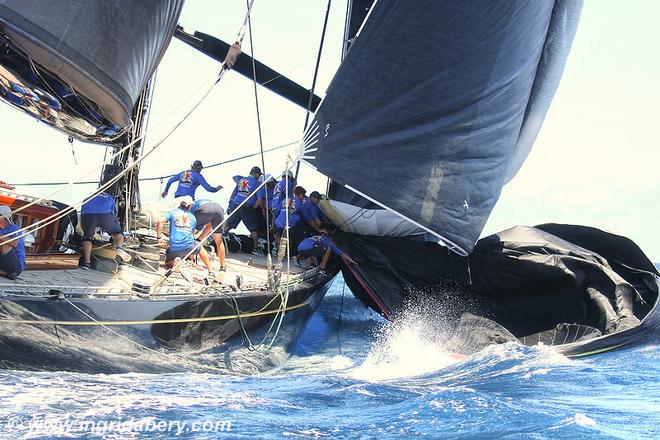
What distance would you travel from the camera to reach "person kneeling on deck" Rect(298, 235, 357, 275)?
451 inches

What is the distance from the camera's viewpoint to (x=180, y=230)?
892 cm

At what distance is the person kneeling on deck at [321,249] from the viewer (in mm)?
11461

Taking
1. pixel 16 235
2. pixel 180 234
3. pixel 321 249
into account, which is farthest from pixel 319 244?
pixel 16 235

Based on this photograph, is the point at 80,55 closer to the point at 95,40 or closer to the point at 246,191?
the point at 95,40

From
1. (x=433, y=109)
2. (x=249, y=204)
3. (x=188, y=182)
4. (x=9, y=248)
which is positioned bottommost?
(x=9, y=248)

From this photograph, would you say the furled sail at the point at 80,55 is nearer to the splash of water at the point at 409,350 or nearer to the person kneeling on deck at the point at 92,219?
the person kneeling on deck at the point at 92,219

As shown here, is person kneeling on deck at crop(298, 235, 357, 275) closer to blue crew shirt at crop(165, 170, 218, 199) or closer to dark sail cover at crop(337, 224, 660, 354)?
dark sail cover at crop(337, 224, 660, 354)

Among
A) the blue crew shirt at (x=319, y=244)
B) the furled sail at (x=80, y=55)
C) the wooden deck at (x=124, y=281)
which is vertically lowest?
the wooden deck at (x=124, y=281)

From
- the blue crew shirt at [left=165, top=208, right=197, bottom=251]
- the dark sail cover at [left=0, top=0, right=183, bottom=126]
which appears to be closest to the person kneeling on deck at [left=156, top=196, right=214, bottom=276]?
the blue crew shirt at [left=165, top=208, right=197, bottom=251]

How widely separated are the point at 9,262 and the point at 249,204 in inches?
238

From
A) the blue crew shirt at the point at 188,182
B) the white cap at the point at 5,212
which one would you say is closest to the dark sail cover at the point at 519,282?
the blue crew shirt at the point at 188,182

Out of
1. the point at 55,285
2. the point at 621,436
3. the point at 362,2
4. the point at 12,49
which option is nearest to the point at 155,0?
the point at 12,49

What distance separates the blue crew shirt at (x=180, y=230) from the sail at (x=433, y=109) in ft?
5.52

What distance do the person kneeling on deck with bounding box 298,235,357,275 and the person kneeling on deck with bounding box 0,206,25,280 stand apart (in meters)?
5.14
